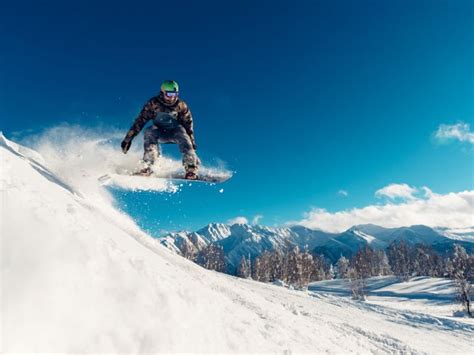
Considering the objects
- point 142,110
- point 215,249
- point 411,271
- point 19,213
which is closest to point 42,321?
point 19,213

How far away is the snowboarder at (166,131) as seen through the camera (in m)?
12.8

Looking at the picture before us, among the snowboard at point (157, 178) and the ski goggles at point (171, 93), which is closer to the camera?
the ski goggles at point (171, 93)

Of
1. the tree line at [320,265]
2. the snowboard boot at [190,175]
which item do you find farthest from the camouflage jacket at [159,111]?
the tree line at [320,265]

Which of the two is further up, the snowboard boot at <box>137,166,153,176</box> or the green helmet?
the green helmet

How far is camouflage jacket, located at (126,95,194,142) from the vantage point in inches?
497

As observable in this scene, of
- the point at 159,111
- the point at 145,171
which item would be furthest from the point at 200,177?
the point at 159,111

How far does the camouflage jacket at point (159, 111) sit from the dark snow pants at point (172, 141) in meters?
0.27

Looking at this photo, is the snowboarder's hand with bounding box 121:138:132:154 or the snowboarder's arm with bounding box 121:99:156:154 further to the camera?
the snowboarder's hand with bounding box 121:138:132:154

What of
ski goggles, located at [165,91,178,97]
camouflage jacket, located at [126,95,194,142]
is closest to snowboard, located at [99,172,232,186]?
camouflage jacket, located at [126,95,194,142]

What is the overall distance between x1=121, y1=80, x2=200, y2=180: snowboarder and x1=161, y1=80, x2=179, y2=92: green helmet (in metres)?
0.66

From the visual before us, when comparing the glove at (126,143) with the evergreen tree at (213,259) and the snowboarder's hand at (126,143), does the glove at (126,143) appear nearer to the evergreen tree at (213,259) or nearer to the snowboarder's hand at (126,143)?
the snowboarder's hand at (126,143)

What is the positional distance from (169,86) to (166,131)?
2196 millimetres

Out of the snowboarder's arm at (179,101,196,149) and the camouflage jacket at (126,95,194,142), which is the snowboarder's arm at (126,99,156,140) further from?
the snowboarder's arm at (179,101,196,149)

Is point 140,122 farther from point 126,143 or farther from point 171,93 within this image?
point 171,93
